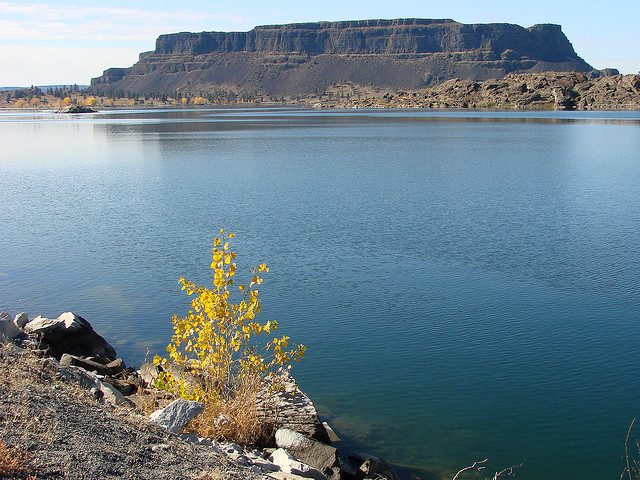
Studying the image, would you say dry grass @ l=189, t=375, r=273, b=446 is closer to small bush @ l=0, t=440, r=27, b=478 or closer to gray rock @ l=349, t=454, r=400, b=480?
gray rock @ l=349, t=454, r=400, b=480

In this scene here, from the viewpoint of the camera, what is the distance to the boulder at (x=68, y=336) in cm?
1127

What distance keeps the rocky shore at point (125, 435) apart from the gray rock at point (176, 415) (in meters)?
0.01

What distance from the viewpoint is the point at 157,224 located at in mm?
24406

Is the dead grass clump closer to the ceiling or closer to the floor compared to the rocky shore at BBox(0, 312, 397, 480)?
closer to the ceiling

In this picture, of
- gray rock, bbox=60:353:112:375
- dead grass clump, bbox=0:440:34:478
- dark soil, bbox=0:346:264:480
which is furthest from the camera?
gray rock, bbox=60:353:112:375

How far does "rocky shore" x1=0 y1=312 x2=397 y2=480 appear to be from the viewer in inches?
229

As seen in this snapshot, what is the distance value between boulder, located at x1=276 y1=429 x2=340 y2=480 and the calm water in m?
1.61

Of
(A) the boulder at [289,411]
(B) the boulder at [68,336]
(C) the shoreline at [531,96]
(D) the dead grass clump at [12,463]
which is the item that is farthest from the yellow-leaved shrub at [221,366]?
(C) the shoreline at [531,96]

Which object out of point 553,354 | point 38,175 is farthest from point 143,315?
point 38,175

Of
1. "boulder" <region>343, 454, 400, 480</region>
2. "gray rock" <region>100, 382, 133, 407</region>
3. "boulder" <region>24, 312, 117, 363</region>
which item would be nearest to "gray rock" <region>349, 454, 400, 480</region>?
"boulder" <region>343, 454, 400, 480</region>

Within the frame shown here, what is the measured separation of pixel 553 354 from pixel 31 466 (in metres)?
10.2

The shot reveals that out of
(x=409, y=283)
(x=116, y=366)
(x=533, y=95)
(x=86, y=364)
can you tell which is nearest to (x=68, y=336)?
(x=116, y=366)

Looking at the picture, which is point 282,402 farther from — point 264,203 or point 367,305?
point 264,203

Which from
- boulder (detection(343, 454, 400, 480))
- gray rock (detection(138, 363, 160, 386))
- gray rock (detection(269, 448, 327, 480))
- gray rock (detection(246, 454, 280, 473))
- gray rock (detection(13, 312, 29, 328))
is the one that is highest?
gray rock (detection(13, 312, 29, 328))
